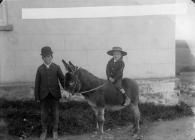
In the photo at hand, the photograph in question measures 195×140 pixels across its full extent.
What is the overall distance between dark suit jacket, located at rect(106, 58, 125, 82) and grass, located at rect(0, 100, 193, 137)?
12.9 inches

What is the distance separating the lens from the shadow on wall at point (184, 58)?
3.88 m

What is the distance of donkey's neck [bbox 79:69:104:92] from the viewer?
3.87 m

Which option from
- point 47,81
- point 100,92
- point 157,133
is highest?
point 47,81

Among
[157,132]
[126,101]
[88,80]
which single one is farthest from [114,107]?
[157,132]

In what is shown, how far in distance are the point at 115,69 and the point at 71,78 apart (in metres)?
0.42

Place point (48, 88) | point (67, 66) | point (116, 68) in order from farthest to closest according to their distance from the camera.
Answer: point (48, 88) → point (116, 68) → point (67, 66)

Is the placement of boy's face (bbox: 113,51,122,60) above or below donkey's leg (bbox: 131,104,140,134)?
above

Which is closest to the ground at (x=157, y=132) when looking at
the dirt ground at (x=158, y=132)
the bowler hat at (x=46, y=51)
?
the dirt ground at (x=158, y=132)

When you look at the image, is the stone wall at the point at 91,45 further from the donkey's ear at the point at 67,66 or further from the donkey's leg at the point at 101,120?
the donkey's leg at the point at 101,120

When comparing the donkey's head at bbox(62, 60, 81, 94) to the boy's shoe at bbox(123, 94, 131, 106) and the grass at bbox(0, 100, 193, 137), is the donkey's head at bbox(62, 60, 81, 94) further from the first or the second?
the boy's shoe at bbox(123, 94, 131, 106)

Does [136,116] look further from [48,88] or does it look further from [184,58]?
[48,88]

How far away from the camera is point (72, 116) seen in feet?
13.1

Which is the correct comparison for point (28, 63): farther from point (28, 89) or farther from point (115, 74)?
point (115, 74)

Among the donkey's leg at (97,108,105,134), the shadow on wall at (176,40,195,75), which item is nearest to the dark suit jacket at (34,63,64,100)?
the donkey's leg at (97,108,105,134)
